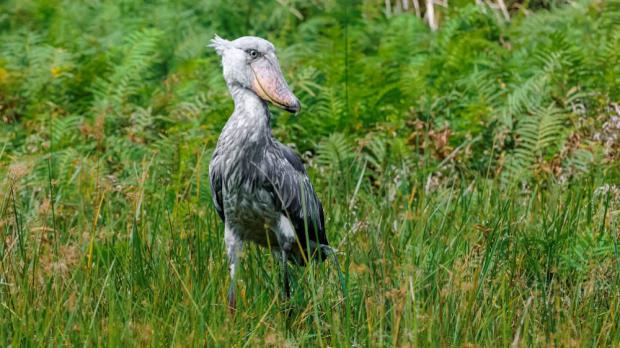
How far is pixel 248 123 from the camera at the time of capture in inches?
198

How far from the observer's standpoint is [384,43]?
31.1ft

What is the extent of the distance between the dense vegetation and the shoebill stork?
6.3 inches

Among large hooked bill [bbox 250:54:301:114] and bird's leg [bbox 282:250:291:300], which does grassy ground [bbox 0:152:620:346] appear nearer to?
bird's leg [bbox 282:250:291:300]

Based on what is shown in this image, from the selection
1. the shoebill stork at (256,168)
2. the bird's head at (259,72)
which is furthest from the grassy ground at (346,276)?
the bird's head at (259,72)

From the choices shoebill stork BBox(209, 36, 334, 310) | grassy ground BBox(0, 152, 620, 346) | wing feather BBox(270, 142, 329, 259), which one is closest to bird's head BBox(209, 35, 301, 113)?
shoebill stork BBox(209, 36, 334, 310)

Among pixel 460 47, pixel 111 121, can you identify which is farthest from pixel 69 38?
pixel 460 47

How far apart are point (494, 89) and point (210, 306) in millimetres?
4256

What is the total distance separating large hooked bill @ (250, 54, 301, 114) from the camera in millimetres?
5000

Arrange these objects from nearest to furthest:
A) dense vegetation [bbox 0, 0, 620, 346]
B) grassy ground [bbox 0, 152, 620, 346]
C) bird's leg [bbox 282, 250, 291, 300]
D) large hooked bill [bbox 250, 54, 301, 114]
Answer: grassy ground [bbox 0, 152, 620, 346], dense vegetation [bbox 0, 0, 620, 346], large hooked bill [bbox 250, 54, 301, 114], bird's leg [bbox 282, 250, 291, 300]

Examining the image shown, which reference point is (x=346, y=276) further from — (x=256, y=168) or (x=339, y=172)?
(x=339, y=172)

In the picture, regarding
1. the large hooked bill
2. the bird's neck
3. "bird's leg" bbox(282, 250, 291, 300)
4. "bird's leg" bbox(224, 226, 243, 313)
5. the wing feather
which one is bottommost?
"bird's leg" bbox(282, 250, 291, 300)

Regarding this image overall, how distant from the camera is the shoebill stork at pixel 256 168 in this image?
5039 mm

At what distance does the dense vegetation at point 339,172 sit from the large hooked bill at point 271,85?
70cm

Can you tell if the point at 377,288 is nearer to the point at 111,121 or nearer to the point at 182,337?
the point at 182,337
